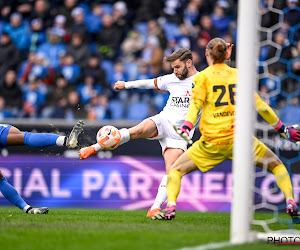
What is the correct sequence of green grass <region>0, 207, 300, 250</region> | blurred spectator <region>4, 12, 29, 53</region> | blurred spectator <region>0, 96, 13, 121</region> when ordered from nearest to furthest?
green grass <region>0, 207, 300, 250</region>, blurred spectator <region>0, 96, 13, 121</region>, blurred spectator <region>4, 12, 29, 53</region>

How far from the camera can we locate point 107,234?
224 inches

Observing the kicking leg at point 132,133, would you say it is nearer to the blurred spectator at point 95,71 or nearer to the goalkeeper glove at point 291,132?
the goalkeeper glove at point 291,132

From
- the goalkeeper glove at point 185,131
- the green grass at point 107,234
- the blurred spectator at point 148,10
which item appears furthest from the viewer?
the blurred spectator at point 148,10

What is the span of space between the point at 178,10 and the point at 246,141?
9201mm

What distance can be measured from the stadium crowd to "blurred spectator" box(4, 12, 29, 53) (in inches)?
0.8

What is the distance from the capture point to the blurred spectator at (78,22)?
1360 cm

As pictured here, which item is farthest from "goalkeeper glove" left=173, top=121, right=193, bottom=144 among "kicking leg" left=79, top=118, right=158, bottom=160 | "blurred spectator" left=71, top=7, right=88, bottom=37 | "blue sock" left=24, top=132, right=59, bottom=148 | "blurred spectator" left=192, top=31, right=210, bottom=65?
"blurred spectator" left=71, top=7, right=88, bottom=37

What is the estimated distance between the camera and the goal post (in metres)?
5.16

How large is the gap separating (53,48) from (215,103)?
7409mm

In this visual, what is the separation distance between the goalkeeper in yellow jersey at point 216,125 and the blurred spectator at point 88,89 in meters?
5.96

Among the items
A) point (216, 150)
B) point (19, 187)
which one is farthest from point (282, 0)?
point (19, 187)

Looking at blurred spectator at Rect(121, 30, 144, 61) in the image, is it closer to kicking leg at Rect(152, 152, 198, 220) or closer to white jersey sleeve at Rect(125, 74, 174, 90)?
white jersey sleeve at Rect(125, 74, 174, 90)

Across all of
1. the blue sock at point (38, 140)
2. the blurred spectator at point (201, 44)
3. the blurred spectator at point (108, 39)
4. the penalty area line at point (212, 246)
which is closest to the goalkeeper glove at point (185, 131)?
the penalty area line at point (212, 246)

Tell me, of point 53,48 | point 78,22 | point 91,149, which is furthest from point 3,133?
point 78,22
